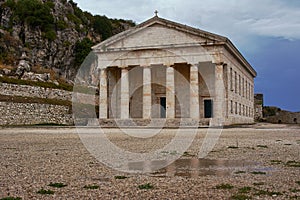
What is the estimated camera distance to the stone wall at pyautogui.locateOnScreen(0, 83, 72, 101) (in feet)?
134

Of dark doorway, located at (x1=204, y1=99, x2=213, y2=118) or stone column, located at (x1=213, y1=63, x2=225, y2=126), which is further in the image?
dark doorway, located at (x1=204, y1=99, x2=213, y2=118)

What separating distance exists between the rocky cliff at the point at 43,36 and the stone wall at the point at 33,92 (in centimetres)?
2034

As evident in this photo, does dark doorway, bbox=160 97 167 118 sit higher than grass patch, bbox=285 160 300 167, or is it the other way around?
dark doorway, bbox=160 97 167 118

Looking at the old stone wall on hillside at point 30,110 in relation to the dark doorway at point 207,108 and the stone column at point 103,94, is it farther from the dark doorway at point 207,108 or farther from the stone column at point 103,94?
the dark doorway at point 207,108

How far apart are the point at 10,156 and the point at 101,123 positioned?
2650 cm

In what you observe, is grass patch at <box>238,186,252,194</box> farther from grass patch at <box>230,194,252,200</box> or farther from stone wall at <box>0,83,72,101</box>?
stone wall at <box>0,83,72,101</box>

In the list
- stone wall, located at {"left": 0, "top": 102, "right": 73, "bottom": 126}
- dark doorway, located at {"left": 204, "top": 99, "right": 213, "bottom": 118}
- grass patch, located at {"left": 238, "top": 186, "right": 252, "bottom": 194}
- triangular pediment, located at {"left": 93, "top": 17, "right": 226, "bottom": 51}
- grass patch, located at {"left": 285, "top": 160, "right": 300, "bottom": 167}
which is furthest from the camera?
dark doorway, located at {"left": 204, "top": 99, "right": 213, "bottom": 118}

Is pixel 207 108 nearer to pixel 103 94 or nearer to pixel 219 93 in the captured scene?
pixel 219 93

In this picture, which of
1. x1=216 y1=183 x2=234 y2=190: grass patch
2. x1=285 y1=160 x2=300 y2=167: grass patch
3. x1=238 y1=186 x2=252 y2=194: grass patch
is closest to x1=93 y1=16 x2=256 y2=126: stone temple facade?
x1=285 y1=160 x2=300 y2=167: grass patch

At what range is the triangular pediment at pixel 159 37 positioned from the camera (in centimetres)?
3812

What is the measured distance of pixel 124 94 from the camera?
136 feet

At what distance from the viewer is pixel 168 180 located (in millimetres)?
7918

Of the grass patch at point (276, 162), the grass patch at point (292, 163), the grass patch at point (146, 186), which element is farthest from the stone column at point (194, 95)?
the grass patch at point (146, 186)

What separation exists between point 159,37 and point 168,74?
4.04m
